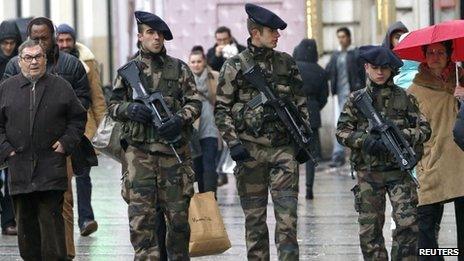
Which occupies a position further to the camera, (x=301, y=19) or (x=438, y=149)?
(x=301, y=19)

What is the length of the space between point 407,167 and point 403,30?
3.30 m

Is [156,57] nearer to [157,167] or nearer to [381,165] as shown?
[157,167]

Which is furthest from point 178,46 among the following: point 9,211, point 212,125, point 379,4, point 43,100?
point 43,100

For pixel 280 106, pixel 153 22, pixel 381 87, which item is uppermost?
pixel 153 22

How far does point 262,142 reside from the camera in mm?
11859

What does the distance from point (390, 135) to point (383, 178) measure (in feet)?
1.13

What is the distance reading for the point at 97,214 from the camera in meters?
17.7

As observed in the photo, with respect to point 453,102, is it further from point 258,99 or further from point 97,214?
point 97,214

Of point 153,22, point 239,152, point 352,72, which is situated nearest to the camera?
point 239,152

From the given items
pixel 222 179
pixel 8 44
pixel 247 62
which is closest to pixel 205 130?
pixel 222 179

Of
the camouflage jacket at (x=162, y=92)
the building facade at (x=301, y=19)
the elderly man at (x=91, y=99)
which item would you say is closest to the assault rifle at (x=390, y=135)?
the camouflage jacket at (x=162, y=92)

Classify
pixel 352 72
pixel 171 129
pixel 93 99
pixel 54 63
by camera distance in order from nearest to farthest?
pixel 171 129, pixel 54 63, pixel 93 99, pixel 352 72

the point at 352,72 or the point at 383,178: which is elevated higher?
the point at 352,72

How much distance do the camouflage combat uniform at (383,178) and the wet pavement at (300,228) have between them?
6.21 ft
